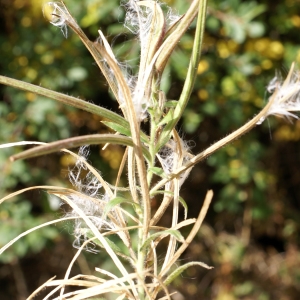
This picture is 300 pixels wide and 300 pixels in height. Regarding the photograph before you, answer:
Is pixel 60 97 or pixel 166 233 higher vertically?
pixel 60 97

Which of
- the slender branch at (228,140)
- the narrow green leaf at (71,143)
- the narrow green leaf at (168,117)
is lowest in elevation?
the slender branch at (228,140)

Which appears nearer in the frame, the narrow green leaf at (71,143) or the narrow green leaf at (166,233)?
the narrow green leaf at (71,143)

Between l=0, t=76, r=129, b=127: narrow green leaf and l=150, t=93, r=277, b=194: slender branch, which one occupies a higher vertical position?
l=0, t=76, r=129, b=127: narrow green leaf

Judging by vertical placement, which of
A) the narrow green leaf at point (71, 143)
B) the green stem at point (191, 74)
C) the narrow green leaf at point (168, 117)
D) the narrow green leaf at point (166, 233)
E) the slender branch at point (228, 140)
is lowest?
the narrow green leaf at point (166, 233)

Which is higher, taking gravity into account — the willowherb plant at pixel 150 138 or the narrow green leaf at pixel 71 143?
the narrow green leaf at pixel 71 143

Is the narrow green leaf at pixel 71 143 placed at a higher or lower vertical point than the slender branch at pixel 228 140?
higher

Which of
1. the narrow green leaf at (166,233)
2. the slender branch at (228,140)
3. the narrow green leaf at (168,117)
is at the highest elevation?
the narrow green leaf at (168,117)

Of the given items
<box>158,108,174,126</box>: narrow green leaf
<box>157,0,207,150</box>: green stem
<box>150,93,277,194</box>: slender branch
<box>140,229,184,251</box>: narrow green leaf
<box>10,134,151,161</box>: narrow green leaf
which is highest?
<box>10,134,151,161</box>: narrow green leaf

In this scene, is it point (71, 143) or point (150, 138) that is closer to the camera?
point (71, 143)

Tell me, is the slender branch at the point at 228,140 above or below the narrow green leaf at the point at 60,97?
below

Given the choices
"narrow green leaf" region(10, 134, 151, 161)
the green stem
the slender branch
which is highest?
"narrow green leaf" region(10, 134, 151, 161)

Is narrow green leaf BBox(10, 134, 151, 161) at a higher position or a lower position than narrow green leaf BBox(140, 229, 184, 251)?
higher

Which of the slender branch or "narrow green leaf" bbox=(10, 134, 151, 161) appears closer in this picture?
"narrow green leaf" bbox=(10, 134, 151, 161)

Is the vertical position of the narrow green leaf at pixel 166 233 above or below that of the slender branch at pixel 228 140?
below
